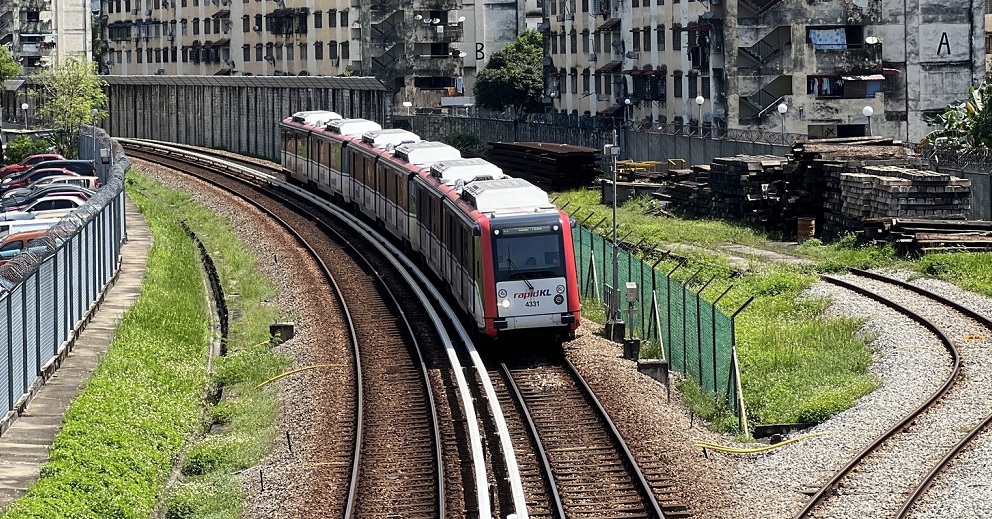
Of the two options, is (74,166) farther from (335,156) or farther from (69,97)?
(69,97)

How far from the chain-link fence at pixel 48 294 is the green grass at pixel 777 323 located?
10961mm

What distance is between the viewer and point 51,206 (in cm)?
4662

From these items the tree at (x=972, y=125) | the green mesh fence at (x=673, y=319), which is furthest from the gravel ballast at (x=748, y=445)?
the tree at (x=972, y=125)

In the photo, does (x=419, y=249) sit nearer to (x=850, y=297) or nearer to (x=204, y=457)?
(x=850, y=297)

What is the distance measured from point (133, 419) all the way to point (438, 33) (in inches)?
2950

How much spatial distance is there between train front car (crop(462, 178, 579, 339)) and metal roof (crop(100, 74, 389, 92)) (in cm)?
5877

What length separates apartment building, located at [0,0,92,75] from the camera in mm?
116938

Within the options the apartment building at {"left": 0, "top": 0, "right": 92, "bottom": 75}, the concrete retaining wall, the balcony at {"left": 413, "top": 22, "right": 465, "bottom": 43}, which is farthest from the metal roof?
the apartment building at {"left": 0, "top": 0, "right": 92, "bottom": 75}

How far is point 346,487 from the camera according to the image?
20.6 metres

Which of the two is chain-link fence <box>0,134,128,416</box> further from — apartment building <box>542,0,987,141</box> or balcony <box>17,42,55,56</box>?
balcony <box>17,42,55,56</box>

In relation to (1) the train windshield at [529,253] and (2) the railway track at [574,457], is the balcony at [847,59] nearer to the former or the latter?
(1) the train windshield at [529,253]

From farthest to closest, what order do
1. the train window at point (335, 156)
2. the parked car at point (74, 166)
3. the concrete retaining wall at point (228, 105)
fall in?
1. the concrete retaining wall at point (228, 105)
2. the parked car at point (74, 166)
3. the train window at point (335, 156)

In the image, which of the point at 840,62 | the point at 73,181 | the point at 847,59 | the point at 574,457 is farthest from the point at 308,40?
the point at 574,457

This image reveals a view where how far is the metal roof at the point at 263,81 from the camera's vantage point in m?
87.2
